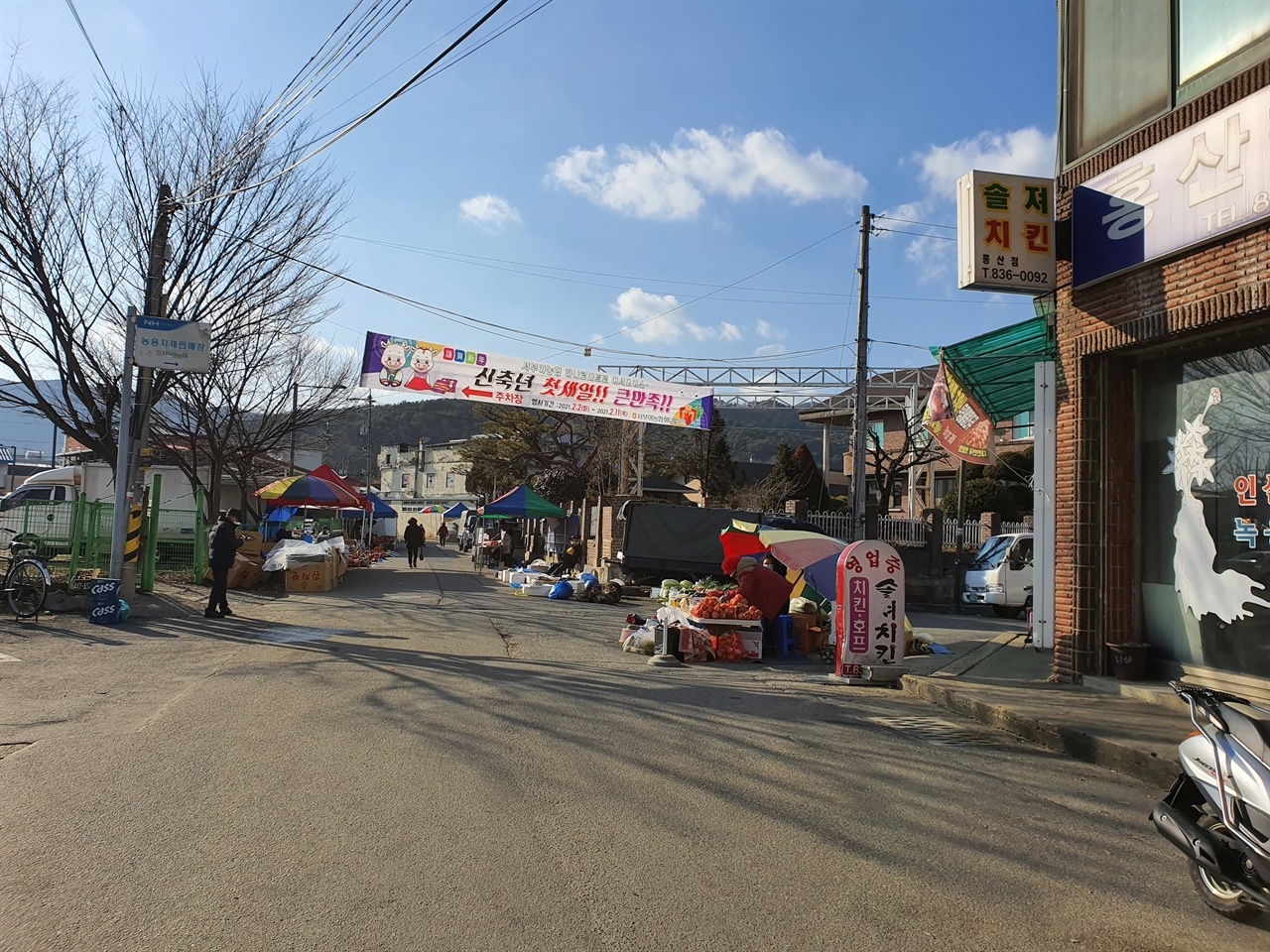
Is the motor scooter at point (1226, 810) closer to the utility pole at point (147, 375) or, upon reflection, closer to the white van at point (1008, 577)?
the utility pole at point (147, 375)

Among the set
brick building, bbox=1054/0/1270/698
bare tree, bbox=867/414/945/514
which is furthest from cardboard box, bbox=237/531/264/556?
brick building, bbox=1054/0/1270/698

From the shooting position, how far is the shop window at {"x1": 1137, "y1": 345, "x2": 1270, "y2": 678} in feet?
25.7

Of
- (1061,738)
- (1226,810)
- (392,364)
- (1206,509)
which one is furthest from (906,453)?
(1226,810)

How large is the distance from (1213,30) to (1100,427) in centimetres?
381

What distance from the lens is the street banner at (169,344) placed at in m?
14.2

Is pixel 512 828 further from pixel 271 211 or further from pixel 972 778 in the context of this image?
pixel 271 211

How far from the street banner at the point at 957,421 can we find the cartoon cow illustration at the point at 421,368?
12.3 meters

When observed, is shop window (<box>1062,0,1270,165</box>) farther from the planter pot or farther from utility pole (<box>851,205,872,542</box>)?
utility pole (<box>851,205,872,542</box>)

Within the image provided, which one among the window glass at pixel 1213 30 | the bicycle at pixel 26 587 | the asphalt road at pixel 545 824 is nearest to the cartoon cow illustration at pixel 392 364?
the bicycle at pixel 26 587

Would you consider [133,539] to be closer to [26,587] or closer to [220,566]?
[220,566]

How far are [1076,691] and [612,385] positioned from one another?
16.1 meters

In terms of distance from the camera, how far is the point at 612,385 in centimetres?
2355

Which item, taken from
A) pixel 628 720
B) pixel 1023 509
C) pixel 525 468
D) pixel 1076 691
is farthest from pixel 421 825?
pixel 525 468

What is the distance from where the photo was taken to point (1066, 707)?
819 cm
